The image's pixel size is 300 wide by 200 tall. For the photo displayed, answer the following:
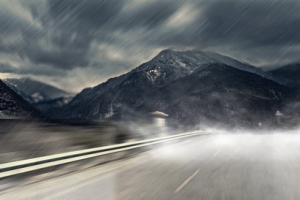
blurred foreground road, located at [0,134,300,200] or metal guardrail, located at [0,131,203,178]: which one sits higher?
metal guardrail, located at [0,131,203,178]

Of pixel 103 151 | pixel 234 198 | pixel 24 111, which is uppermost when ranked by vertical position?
pixel 24 111

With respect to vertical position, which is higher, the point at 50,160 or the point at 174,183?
the point at 50,160

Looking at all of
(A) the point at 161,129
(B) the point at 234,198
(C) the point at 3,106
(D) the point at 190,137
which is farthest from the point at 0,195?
(C) the point at 3,106

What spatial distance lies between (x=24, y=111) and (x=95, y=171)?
12430 cm

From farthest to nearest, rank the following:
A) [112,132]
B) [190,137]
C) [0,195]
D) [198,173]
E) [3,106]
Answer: [3,106], [190,137], [112,132], [198,173], [0,195]

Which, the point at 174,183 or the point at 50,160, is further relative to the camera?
the point at 50,160

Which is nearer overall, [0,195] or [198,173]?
[0,195]

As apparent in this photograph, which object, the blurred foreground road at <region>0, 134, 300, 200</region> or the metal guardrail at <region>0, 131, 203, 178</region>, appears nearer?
the blurred foreground road at <region>0, 134, 300, 200</region>

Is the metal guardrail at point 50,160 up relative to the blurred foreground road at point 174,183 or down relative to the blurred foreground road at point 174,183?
up

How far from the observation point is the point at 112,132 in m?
14.9

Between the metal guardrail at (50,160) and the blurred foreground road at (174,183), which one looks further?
the metal guardrail at (50,160)

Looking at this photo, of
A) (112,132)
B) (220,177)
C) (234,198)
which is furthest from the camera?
(112,132)

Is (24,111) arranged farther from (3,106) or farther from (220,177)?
(220,177)

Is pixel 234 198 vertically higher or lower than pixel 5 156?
lower
